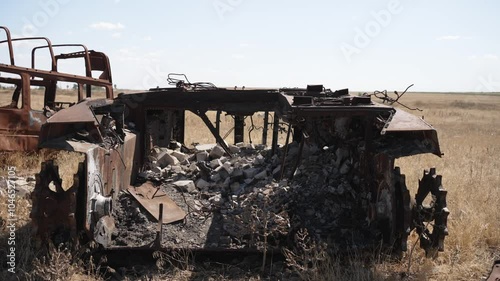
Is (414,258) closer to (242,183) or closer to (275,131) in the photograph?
(242,183)

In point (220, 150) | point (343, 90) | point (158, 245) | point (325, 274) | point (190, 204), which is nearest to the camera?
point (325, 274)

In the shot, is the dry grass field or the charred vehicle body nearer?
the dry grass field

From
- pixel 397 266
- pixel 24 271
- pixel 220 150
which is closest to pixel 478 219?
pixel 397 266

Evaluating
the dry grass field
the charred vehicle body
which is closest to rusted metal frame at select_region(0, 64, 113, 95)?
the dry grass field

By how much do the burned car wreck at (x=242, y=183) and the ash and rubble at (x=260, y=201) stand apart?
1 cm

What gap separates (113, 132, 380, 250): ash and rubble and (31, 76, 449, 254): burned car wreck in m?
0.01

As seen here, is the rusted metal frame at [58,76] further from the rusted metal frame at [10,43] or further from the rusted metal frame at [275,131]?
the rusted metal frame at [275,131]

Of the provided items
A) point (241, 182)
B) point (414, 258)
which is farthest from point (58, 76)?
point (414, 258)

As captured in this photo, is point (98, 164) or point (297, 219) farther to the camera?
point (297, 219)

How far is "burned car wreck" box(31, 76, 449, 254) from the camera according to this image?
4.31 metres

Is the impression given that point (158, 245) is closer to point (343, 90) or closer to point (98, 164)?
point (98, 164)

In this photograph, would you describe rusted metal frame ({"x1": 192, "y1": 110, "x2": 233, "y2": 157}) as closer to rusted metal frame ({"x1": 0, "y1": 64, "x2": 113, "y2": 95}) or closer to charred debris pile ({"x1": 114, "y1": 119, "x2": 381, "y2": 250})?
charred debris pile ({"x1": 114, "y1": 119, "x2": 381, "y2": 250})

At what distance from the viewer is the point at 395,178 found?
425cm

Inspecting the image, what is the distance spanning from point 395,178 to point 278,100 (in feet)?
7.86
